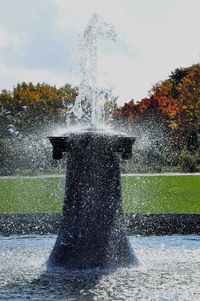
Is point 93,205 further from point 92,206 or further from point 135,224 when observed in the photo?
point 135,224

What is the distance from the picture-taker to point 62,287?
773 cm

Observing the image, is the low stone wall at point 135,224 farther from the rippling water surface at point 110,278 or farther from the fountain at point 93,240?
the fountain at point 93,240

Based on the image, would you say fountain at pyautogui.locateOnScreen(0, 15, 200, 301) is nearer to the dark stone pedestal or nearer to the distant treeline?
the dark stone pedestal

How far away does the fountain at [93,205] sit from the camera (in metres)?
8.92

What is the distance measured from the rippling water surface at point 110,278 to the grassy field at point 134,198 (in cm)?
593

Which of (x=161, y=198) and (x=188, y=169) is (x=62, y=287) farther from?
(x=188, y=169)

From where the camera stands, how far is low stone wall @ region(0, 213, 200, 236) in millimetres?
12312

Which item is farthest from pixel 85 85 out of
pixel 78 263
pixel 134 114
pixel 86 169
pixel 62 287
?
pixel 134 114

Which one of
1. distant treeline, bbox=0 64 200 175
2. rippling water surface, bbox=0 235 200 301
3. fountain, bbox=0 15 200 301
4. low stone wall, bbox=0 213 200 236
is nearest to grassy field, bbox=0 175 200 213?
low stone wall, bbox=0 213 200 236

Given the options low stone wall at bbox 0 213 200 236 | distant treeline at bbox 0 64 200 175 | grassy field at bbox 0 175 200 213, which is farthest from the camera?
distant treeline at bbox 0 64 200 175

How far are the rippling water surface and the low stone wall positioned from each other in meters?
1.27

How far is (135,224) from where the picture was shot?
40.9 feet

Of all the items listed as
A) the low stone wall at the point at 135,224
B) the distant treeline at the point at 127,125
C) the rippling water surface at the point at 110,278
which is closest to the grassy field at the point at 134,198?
the low stone wall at the point at 135,224

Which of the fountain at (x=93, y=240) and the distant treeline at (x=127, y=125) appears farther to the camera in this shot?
the distant treeline at (x=127, y=125)
